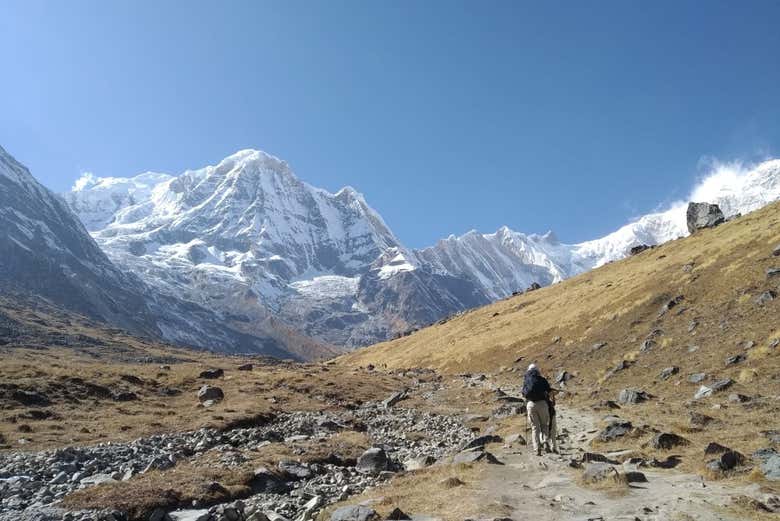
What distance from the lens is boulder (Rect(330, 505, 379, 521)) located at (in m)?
14.2

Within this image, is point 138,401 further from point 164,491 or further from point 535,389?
point 535,389

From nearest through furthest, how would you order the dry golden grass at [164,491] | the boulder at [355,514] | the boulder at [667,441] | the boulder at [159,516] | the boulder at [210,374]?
the boulder at [355,514]
the boulder at [159,516]
the dry golden grass at [164,491]
the boulder at [667,441]
the boulder at [210,374]

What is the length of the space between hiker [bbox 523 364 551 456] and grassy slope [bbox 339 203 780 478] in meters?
3.46

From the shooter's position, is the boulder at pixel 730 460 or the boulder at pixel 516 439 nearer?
the boulder at pixel 730 460

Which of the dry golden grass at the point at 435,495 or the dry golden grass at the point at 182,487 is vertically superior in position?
the dry golden grass at the point at 182,487

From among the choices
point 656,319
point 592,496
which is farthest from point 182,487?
point 656,319

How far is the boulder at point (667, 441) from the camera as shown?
19.5 m

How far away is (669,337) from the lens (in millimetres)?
43656

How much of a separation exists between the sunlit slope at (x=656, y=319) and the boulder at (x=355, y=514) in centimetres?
2459

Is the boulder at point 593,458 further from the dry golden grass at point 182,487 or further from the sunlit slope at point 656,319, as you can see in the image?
the sunlit slope at point 656,319

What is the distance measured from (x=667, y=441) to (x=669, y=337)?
27.0 metres

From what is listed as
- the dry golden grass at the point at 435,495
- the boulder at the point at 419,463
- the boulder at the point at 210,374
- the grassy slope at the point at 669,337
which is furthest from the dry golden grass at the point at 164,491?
the boulder at the point at 210,374

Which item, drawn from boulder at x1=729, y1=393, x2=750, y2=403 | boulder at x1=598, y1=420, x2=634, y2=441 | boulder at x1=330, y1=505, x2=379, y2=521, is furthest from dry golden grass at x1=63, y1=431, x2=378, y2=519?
boulder at x1=729, y1=393, x2=750, y2=403

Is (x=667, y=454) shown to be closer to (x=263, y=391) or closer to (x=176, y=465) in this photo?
(x=176, y=465)
